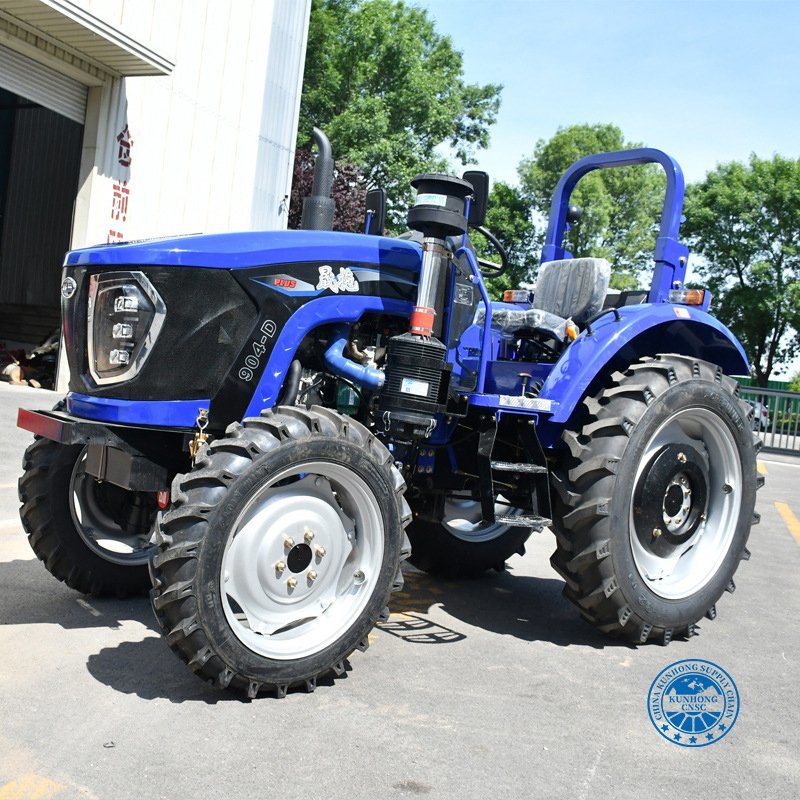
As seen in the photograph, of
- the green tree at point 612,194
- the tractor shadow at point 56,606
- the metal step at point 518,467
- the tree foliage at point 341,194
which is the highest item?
the green tree at point 612,194

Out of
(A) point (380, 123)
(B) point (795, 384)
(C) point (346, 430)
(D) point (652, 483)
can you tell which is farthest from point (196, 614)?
(B) point (795, 384)

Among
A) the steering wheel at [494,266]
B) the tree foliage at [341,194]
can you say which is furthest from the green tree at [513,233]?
the steering wheel at [494,266]

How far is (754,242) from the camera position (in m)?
35.7

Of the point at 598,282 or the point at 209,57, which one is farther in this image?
the point at 209,57

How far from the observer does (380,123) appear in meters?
29.9

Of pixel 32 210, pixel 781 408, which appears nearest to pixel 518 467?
pixel 781 408

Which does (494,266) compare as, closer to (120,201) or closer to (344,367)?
(344,367)

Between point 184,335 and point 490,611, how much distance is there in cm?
231

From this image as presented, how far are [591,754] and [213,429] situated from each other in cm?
192

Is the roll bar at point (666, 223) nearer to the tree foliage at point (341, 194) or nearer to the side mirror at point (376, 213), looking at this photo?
the side mirror at point (376, 213)

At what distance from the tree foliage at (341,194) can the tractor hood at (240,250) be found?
17.2 meters

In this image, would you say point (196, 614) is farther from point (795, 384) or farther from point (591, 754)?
point (795, 384)

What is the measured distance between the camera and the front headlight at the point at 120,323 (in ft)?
11.9


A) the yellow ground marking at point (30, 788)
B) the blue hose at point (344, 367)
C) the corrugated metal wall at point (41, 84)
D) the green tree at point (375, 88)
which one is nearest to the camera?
the yellow ground marking at point (30, 788)
